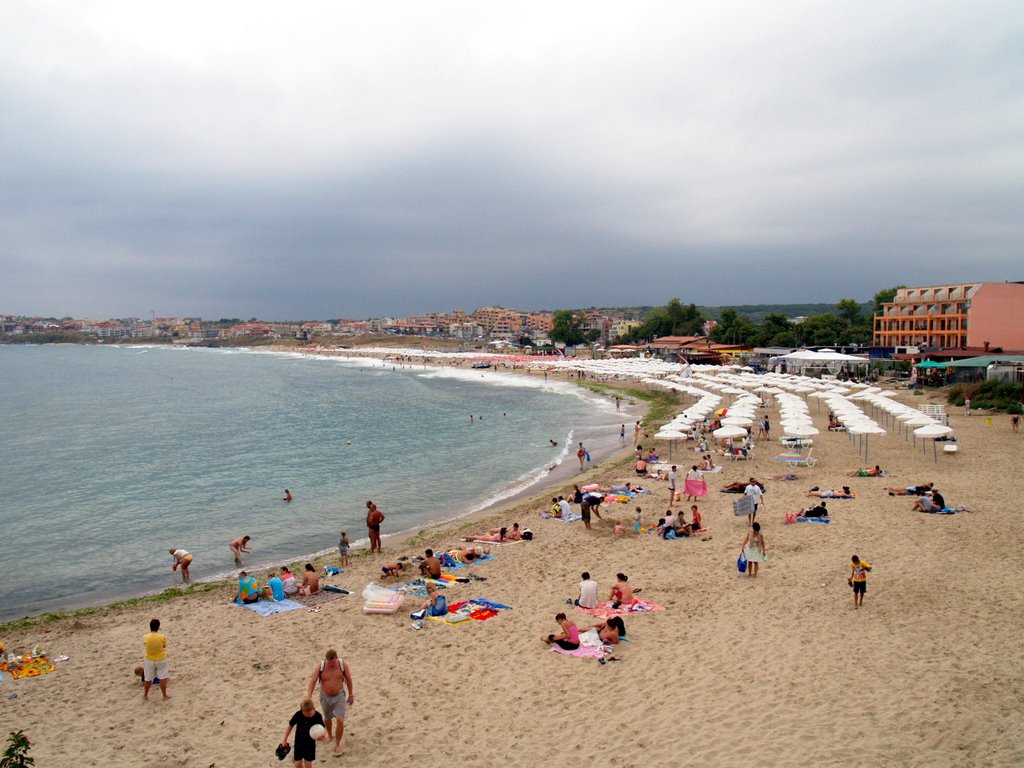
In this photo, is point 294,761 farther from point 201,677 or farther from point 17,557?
point 17,557

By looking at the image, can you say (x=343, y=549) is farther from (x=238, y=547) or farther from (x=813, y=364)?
(x=813, y=364)

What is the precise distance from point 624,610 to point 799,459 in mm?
12504

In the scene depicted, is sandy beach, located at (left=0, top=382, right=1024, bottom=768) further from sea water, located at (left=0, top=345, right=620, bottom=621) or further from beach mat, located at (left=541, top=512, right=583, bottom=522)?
sea water, located at (left=0, top=345, right=620, bottom=621)

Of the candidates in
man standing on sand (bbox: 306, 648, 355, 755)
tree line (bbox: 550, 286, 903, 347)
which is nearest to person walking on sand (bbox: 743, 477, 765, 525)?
man standing on sand (bbox: 306, 648, 355, 755)

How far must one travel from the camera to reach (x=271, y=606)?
1092 centimetres

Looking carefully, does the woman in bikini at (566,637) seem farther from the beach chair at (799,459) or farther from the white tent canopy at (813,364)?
the white tent canopy at (813,364)

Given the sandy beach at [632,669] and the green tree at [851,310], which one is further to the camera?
the green tree at [851,310]

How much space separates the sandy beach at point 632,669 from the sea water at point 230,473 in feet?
13.9

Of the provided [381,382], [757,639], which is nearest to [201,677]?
[757,639]

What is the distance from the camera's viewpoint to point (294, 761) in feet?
20.6

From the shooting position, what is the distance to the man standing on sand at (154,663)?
780 centimetres

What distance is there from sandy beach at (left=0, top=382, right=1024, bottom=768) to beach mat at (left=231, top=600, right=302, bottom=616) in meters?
0.19

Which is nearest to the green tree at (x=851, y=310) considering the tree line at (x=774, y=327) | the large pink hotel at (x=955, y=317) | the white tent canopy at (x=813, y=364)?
the tree line at (x=774, y=327)

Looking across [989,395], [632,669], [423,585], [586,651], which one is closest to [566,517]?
[423,585]
